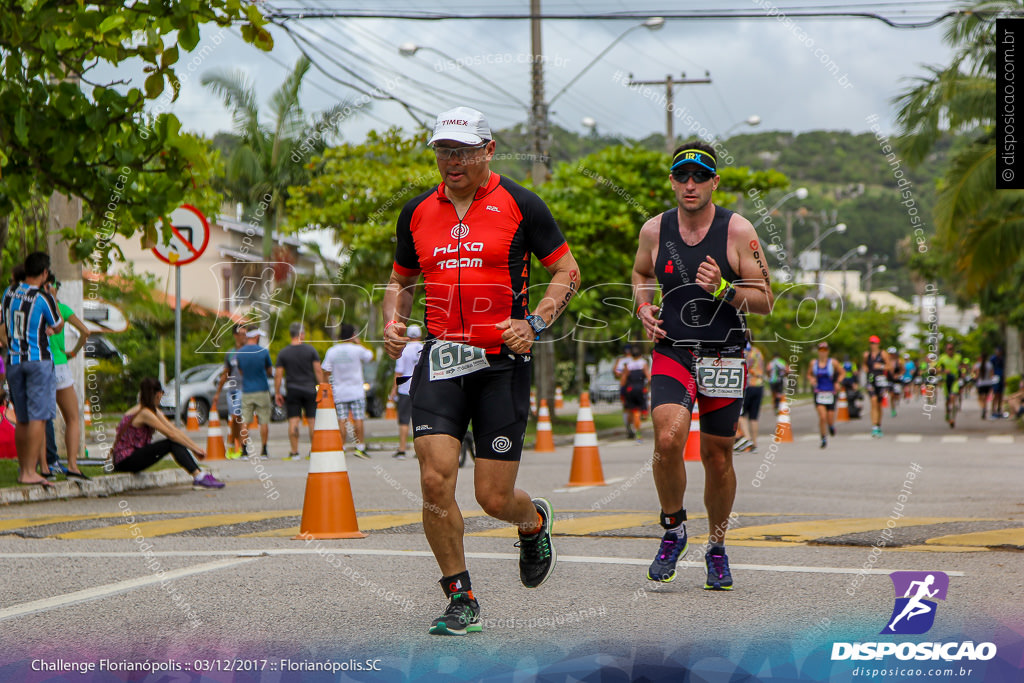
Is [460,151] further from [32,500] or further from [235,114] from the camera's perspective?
[235,114]

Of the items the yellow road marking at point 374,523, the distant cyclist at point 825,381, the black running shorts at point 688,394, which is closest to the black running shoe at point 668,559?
the black running shorts at point 688,394

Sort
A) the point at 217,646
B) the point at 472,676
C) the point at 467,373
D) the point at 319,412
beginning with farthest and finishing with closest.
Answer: the point at 319,412 < the point at 467,373 < the point at 217,646 < the point at 472,676

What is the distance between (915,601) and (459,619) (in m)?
1.78

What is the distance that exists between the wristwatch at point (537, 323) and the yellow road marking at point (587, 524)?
3.12 meters

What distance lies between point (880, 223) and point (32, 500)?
7703 centimetres

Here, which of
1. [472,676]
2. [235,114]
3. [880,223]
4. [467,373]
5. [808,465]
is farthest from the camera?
[880,223]

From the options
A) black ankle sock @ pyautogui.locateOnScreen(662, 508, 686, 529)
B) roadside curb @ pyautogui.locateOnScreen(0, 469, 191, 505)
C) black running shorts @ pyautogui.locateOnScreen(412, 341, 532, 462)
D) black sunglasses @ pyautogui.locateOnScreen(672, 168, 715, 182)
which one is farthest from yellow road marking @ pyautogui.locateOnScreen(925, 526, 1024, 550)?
roadside curb @ pyautogui.locateOnScreen(0, 469, 191, 505)

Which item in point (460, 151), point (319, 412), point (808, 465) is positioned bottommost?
point (808, 465)

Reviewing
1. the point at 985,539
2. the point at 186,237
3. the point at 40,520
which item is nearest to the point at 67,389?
the point at 186,237

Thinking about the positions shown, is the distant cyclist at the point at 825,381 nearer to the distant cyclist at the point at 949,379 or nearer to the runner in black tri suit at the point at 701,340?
the distant cyclist at the point at 949,379

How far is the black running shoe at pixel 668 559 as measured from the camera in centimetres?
576

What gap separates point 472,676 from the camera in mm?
3979

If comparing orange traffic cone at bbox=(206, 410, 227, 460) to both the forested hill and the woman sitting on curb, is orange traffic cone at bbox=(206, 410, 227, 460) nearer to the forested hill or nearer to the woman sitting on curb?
the woman sitting on curb

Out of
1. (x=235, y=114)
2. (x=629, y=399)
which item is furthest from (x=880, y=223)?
(x=629, y=399)
